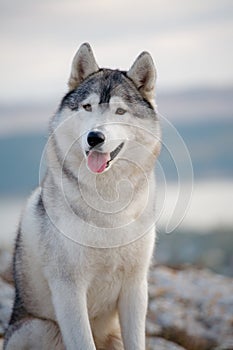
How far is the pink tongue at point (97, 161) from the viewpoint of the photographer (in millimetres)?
7715

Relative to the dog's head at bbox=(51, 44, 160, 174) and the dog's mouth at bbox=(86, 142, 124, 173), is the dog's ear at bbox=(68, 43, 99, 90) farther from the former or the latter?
the dog's mouth at bbox=(86, 142, 124, 173)

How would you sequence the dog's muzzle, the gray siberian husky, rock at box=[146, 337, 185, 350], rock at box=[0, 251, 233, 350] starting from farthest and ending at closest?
rock at box=[0, 251, 233, 350] < rock at box=[146, 337, 185, 350] < the gray siberian husky < the dog's muzzle

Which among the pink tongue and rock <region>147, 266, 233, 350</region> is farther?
rock <region>147, 266, 233, 350</region>

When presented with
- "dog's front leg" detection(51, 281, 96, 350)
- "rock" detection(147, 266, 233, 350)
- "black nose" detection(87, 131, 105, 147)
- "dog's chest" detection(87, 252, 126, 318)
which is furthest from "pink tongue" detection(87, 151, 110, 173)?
"rock" detection(147, 266, 233, 350)

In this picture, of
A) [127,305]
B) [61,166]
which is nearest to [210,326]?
[127,305]

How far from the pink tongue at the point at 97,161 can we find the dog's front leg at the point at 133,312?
3.20 ft

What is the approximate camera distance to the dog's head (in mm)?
7695


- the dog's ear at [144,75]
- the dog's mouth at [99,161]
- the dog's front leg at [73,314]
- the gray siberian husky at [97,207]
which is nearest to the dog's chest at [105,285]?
the gray siberian husky at [97,207]

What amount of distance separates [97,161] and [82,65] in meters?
0.94

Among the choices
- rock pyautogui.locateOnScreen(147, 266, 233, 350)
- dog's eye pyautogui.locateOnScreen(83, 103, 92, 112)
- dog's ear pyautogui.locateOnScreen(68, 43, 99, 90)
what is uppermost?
dog's ear pyautogui.locateOnScreen(68, 43, 99, 90)

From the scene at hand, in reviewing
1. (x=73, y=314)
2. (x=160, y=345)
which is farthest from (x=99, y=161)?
(x=160, y=345)

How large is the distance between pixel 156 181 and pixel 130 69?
925mm

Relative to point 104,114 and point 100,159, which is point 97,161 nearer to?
point 100,159

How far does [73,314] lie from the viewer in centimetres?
788
